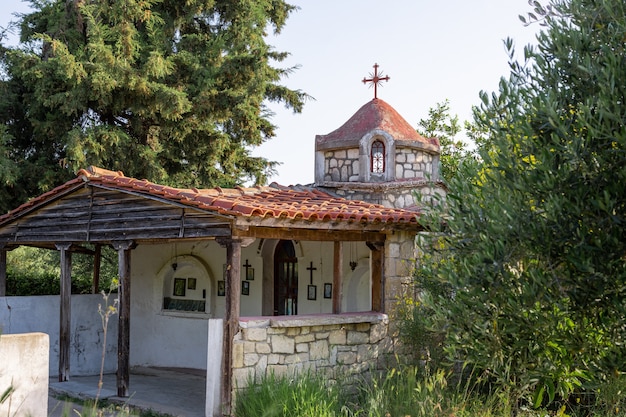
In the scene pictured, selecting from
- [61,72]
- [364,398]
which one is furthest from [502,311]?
[61,72]

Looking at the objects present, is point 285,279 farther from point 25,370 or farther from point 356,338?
point 25,370

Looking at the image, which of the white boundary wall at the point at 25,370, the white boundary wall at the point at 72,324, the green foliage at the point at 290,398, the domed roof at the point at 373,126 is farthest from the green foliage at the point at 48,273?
the white boundary wall at the point at 25,370

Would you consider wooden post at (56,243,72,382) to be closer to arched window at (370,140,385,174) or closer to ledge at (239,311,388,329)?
ledge at (239,311,388,329)

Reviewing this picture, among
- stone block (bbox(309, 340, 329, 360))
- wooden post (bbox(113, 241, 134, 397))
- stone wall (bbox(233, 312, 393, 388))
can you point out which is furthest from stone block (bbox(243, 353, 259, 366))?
wooden post (bbox(113, 241, 134, 397))

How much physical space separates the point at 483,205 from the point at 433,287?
274 centimetres

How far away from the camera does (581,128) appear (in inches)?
198

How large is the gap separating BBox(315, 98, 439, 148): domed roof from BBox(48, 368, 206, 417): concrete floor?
17.2 feet

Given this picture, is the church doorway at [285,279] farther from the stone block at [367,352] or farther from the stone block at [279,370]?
the stone block at [279,370]

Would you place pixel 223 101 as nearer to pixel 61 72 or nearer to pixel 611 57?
pixel 61 72

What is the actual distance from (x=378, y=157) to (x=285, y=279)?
2994mm

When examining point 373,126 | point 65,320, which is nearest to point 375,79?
point 373,126

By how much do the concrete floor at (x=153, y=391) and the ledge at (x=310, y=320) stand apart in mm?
1481

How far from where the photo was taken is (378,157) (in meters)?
13.4

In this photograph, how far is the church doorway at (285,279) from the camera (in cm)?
1294
